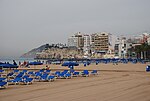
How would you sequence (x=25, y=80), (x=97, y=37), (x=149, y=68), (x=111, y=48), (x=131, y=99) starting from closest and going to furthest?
(x=131, y=99)
(x=25, y=80)
(x=149, y=68)
(x=111, y=48)
(x=97, y=37)

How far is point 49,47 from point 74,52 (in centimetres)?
2382

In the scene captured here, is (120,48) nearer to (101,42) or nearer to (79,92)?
(101,42)

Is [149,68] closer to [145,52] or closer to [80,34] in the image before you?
[145,52]

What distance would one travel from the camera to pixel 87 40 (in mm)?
147375

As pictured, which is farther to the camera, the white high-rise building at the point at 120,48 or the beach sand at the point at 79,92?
the white high-rise building at the point at 120,48

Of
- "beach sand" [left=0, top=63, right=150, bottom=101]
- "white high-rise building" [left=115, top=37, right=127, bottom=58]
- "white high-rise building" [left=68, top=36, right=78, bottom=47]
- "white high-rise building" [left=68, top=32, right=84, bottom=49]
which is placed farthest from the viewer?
"white high-rise building" [left=68, top=36, right=78, bottom=47]

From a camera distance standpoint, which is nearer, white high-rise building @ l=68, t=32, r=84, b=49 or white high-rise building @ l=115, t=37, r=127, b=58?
white high-rise building @ l=115, t=37, r=127, b=58

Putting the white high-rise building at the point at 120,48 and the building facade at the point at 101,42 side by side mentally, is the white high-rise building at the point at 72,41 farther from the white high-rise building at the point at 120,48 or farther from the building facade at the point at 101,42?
the white high-rise building at the point at 120,48

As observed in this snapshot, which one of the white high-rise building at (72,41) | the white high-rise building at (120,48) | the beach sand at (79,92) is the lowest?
the beach sand at (79,92)

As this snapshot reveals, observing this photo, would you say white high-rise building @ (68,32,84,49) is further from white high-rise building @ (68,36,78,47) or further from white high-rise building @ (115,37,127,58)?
white high-rise building @ (115,37,127,58)

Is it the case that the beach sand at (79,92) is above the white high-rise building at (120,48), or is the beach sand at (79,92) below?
below

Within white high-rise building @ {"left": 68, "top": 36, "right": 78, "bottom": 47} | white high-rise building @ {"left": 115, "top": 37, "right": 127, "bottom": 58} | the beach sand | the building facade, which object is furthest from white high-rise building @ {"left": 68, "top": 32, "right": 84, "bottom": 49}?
Result: the beach sand

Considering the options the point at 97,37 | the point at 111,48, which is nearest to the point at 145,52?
the point at 111,48

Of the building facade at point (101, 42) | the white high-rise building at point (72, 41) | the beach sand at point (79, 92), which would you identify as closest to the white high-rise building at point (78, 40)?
the white high-rise building at point (72, 41)
